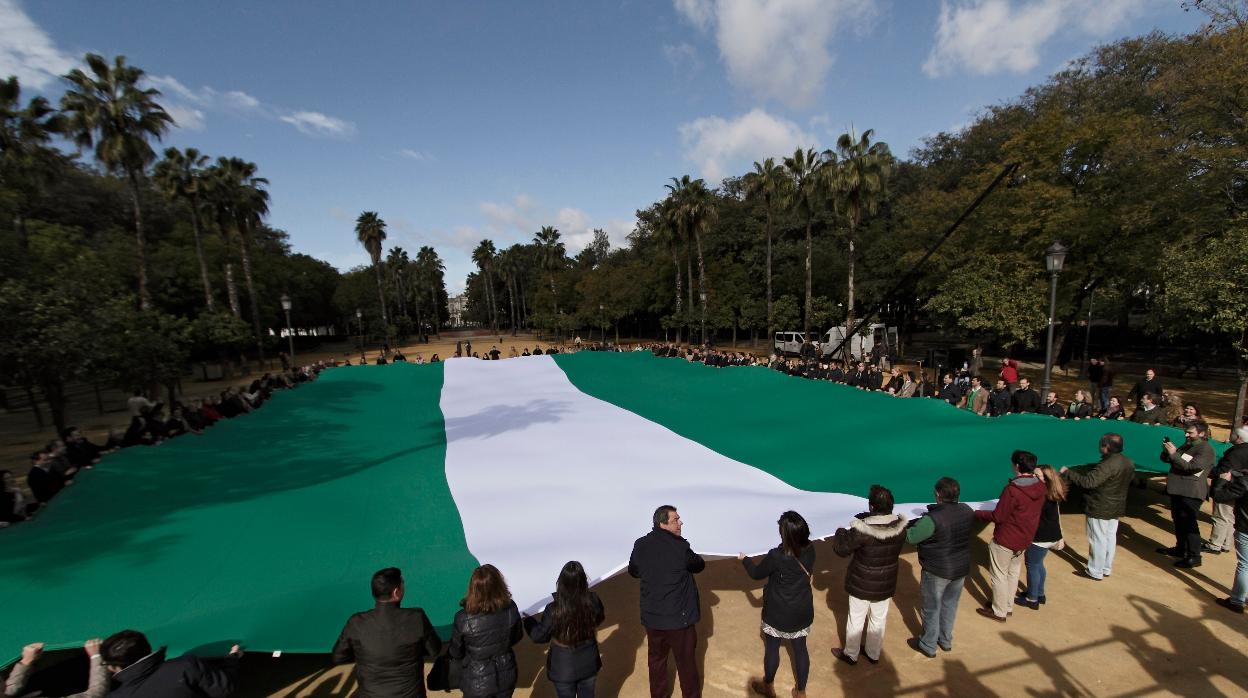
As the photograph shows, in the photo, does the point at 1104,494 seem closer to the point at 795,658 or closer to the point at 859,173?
the point at 795,658

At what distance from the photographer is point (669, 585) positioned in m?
3.52

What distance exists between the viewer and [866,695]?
4270 millimetres

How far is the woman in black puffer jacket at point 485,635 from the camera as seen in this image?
3086 millimetres

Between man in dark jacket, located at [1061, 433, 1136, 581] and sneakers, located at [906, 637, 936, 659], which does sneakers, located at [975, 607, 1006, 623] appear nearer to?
sneakers, located at [906, 637, 936, 659]

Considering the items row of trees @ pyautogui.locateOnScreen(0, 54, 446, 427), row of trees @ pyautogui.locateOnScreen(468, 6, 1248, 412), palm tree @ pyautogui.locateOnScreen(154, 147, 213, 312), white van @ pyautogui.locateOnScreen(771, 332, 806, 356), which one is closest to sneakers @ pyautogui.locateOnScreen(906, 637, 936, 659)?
row of trees @ pyautogui.locateOnScreen(468, 6, 1248, 412)

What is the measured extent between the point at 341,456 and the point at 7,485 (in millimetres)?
3417

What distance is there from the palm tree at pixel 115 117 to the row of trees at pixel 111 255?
40 mm

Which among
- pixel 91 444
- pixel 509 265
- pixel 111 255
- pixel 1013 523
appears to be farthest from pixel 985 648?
pixel 509 265

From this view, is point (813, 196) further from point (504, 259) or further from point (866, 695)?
point (504, 259)

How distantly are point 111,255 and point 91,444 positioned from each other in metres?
25.1

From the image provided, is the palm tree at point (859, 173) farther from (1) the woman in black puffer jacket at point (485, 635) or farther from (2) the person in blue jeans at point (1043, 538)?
(1) the woman in black puffer jacket at point (485, 635)

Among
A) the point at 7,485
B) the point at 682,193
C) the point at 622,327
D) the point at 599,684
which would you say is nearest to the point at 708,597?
the point at 599,684

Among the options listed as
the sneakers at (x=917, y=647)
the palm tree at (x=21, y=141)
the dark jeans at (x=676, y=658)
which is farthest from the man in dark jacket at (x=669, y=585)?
the palm tree at (x=21, y=141)

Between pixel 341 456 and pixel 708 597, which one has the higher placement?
pixel 341 456
